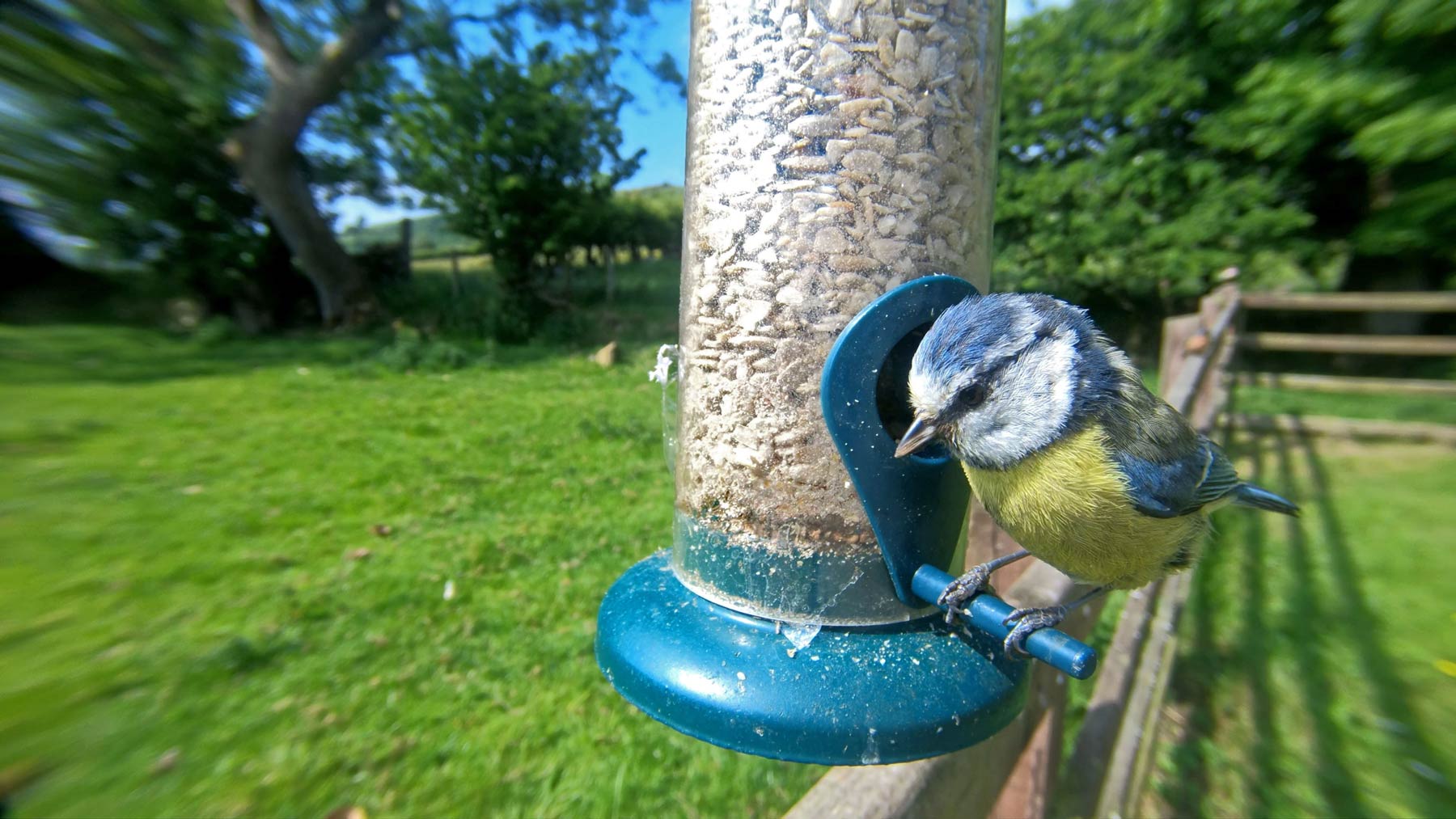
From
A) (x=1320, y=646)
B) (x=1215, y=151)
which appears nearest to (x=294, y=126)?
(x=1215, y=151)

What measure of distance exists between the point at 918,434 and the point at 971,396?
112 mm

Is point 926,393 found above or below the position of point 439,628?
above

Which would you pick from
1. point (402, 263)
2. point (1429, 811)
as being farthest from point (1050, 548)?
point (402, 263)

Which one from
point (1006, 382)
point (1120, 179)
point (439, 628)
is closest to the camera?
point (1006, 382)

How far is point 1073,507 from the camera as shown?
1.21 m

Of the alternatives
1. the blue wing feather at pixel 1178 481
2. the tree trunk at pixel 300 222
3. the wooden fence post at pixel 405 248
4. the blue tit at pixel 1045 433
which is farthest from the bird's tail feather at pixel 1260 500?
the wooden fence post at pixel 405 248

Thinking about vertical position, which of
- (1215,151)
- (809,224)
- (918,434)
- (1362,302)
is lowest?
(918,434)

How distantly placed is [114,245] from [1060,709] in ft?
13.9

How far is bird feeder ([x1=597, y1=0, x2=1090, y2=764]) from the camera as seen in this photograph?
1185 millimetres

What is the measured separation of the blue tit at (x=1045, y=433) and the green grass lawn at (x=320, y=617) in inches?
59.0

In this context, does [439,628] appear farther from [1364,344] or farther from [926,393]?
[1364,344]

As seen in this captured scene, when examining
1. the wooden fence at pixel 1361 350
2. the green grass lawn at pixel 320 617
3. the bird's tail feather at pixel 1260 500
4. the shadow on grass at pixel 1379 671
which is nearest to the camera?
the bird's tail feather at pixel 1260 500

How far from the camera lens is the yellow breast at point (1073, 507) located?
1.21 metres

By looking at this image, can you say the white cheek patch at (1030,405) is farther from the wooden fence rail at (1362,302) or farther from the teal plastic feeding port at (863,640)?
the wooden fence rail at (1362,302)
